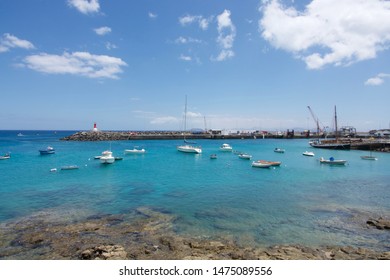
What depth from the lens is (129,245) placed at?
12.3 metres

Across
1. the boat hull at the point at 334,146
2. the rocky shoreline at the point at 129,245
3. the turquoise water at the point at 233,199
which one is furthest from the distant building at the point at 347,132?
the rocky shoreline at the point at 129,245

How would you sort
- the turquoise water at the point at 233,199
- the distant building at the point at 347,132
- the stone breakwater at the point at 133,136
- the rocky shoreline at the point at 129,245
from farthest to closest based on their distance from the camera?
1. the distant building at the point at 347,132
2. the stone breakwater at the point at 133,136
3. the turquoise water at the point at 233,199
4. the rocky shoreline at the point at 129,245

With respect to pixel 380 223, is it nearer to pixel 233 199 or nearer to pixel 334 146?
pixel 233 199

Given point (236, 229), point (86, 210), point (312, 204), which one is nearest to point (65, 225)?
point (86, 210)

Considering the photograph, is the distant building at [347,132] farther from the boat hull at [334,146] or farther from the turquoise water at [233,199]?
the turquoise water at [233,199]

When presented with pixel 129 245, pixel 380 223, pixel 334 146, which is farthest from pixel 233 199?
pixel 334 146

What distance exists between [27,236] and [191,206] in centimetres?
989

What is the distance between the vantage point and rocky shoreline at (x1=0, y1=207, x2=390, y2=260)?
11.2m

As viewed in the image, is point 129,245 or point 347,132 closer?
point 129,245

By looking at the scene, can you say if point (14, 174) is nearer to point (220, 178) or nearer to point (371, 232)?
point (220, 178)

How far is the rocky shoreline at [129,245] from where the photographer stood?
1123cm

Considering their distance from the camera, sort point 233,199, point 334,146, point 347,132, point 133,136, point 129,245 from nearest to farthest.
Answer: point 129,245
point 233,199
point 334,146
point 133,136
point 347,132

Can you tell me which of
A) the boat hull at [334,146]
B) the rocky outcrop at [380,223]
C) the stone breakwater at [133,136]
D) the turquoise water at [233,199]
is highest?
the stone breakwater at [133,136]

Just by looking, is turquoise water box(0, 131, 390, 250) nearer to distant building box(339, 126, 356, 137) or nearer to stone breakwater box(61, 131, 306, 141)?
stone breakwater box(61, 131, 306, 141)
